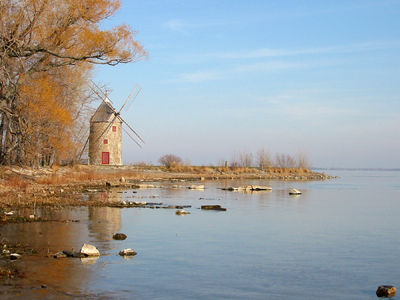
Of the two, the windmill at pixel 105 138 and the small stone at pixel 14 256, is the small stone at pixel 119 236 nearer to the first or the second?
the small stone at pixel 14 256

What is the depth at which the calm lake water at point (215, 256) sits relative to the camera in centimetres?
693

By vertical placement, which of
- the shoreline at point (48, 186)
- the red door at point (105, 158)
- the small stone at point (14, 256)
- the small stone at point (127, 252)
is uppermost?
the red door at point (105, 158)

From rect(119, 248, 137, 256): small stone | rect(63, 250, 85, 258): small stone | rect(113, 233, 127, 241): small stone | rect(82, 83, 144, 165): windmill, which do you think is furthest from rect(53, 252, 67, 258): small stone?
rect(82, 83, 144, 165): windmill

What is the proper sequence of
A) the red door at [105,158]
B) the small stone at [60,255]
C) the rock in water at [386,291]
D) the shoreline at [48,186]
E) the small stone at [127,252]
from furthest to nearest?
the red door at [105,158] < the shoreline at [48,186] < the small stone at [127,252] < the small stone at [60,255] < the rock in water at [386,291]

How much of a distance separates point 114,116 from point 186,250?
41.5m

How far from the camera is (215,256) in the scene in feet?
30.6

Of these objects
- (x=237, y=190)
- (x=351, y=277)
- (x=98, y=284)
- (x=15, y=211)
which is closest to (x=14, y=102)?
(x=15, y=211)

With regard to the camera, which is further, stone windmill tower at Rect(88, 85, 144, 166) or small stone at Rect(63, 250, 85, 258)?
stone windmill tower at Rect(88, 85, 144, 166)

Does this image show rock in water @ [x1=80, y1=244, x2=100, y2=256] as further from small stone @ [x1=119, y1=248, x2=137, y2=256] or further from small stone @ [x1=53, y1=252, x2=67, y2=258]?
small stone @ [x1=119, y1=248, x2=137, y2=256]

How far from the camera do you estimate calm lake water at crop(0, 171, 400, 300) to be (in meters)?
6.93

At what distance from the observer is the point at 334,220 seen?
1543cm

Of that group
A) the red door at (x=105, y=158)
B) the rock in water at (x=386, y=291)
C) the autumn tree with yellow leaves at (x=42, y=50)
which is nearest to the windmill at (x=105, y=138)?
the red door at (x=105, y=158)

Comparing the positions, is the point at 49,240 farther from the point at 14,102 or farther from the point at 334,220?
the point at 14,102

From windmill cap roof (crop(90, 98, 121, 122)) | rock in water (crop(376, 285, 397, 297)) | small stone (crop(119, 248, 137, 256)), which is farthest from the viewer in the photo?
windmill cap roof (crop(90, 98, 121, 122))
